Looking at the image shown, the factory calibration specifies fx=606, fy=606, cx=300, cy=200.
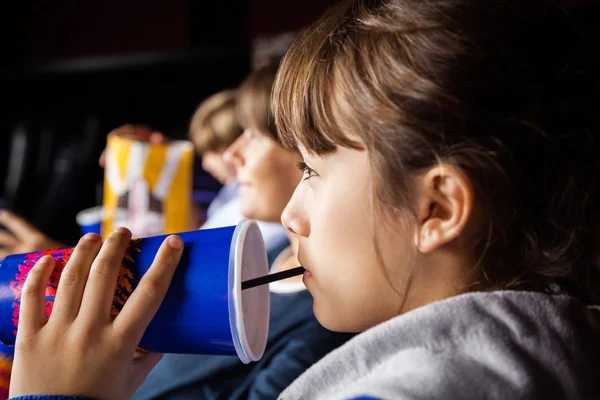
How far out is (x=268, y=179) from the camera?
1296 millimetres

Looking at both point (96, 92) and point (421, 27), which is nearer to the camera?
point (421, 27)

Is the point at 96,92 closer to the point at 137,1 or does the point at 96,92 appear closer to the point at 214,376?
the point at 137,1

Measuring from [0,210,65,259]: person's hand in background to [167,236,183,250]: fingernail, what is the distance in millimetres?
718

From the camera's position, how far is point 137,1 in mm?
4281

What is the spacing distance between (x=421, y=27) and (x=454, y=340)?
0.32m

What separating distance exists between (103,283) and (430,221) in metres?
0.36

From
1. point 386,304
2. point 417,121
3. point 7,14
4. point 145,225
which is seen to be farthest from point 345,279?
point 7,14

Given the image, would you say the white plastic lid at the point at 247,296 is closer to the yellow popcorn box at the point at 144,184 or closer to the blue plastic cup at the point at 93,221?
the yellow popcorn box at the point at 144,184

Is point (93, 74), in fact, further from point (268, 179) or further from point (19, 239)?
point (268, 179)

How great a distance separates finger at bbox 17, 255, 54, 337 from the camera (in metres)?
0.66

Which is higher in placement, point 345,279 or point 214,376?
point 345,279

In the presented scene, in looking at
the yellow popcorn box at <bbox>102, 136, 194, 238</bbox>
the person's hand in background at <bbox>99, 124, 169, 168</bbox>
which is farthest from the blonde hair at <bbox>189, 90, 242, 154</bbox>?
the yellow popcorn box at <bbox>102, 136, 194, 238</bbox>

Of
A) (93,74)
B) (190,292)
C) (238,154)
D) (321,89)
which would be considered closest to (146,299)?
(190,292)

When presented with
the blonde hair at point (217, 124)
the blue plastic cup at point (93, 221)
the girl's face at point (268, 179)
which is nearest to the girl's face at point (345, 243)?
the girl's face at point (268, 179)
